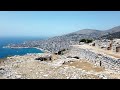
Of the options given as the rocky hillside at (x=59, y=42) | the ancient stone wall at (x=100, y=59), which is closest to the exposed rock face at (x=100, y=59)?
the ancient stone wall at (x=100, y=59)

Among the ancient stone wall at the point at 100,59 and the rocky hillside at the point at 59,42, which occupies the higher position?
the ancient stone wall at the point at 100,59

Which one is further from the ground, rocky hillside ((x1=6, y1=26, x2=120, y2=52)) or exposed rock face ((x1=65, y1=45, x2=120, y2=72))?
exposed rock face ((x1=65, y1=45, x2=120, y2=72))

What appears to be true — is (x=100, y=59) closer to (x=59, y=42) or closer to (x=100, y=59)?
(x=100, y=59)

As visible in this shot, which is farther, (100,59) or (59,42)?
(59,42)

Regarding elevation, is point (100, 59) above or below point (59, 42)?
above

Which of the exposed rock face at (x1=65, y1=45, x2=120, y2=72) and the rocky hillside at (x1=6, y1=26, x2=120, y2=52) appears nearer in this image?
the exposed rock face at (x1=65, y1=45, x2=120, y2=72)

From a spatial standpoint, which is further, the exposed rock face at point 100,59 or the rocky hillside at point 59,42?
the rocky hillside at point 59,42

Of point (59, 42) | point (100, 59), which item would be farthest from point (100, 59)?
point (59, 42)

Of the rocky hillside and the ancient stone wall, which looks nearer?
the ancient stone wall

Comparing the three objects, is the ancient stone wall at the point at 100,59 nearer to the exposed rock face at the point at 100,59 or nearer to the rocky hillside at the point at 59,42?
the exposed rock face at the point at 100,59

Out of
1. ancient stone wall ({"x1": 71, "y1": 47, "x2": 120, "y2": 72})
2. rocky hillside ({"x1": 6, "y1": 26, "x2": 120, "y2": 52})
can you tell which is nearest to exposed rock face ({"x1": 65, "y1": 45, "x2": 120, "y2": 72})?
ancient stone wall ({"x1": 71, "y1": 47, "x2": 120, "y2": 72})

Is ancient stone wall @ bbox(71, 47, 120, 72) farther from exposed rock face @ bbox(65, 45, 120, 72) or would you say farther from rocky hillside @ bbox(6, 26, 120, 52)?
rocky hillside @ bbox(6, 26, 120, 52)
